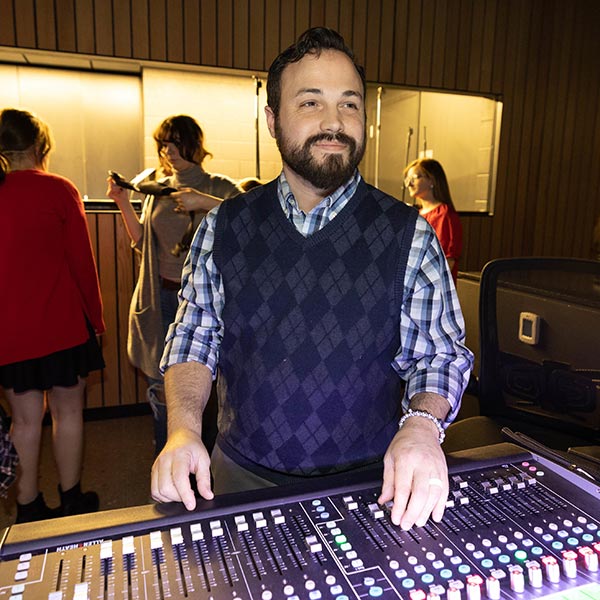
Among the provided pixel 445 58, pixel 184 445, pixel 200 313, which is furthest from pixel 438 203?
pixel 184 445

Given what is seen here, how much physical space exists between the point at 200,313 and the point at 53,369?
1435 mm

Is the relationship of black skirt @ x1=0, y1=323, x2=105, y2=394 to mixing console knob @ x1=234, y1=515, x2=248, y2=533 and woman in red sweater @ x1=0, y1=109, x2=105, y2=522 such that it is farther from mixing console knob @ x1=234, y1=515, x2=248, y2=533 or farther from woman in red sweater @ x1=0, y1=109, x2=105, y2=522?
mixing console knob @ x1=234, y1=515, x2=248, y2=533

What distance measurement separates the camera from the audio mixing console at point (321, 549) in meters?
0.64

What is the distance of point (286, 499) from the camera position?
33.0 inches

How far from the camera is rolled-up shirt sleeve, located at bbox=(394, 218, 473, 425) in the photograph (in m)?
1.13

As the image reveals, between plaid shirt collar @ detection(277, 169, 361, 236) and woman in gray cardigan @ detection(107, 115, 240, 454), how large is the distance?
60.2 inches

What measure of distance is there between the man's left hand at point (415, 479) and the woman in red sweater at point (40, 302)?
1865 mm

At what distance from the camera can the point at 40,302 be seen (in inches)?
92.0

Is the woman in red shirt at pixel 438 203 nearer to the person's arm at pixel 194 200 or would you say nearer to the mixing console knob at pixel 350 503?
the person's arm at pixel 194 200

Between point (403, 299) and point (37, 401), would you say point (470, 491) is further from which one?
point (37, 401)

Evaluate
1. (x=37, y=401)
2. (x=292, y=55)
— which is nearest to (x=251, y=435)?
(x=292, y=55)

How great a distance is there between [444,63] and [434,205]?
1518 mm

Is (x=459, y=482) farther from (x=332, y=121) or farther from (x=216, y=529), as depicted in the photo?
(x=332, y=121)

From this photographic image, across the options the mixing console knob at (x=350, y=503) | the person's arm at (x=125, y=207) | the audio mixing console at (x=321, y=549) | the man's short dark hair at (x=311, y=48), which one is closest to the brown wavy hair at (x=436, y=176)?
the person's arm at (x=125, y=207)
